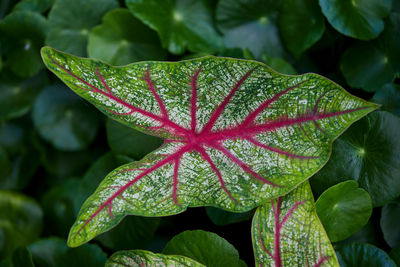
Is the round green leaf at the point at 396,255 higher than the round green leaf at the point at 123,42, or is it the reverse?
the round green leaf at the point at 123,42

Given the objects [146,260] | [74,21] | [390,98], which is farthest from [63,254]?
[390,98]

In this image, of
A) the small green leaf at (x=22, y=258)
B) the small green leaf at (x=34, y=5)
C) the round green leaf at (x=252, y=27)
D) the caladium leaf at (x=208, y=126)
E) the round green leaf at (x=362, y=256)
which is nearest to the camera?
the caladium leaf at (x=208, y=126)

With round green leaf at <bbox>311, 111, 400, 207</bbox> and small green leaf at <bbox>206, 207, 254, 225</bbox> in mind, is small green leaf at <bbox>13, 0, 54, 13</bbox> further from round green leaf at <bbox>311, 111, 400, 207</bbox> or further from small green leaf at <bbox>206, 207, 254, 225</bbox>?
round green leaf at <bbox>311, 111, 400, 207</bbox>

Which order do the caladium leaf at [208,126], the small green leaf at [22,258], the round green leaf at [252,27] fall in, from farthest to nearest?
the round green leaf at [252,27], the small green leaf at [22,258], the caladium leaf at [208,126]

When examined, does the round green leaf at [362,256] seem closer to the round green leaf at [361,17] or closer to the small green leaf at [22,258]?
the round green leaf at [361,17]

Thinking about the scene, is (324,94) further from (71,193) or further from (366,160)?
(71,193)

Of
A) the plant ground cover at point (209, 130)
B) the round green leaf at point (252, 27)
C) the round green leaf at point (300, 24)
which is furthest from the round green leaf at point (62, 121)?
the round green leaf at point (300, 24)

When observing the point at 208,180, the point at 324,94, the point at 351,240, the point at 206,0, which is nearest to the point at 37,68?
the point at 206,0
